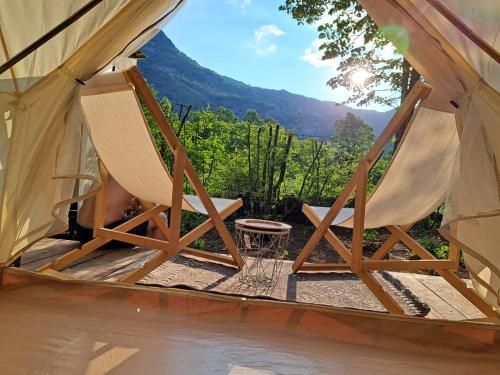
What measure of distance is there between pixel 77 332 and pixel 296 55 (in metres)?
9.75

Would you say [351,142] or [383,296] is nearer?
[383,296]

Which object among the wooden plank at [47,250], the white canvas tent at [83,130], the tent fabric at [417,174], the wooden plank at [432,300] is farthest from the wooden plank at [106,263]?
the wooden plank at [432,300]

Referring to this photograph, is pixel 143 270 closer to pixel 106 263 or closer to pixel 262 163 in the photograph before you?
pixel 106 263

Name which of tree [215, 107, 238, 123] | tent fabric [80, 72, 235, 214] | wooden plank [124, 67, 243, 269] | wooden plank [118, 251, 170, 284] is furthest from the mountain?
wooden plank [118, 251, 170, 284]

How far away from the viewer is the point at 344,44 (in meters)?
6.79

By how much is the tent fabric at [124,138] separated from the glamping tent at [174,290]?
230mm

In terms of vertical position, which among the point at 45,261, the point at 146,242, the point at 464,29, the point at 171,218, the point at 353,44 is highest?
the point at 353,44

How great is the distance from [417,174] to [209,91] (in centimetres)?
1918

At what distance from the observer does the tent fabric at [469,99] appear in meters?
1.53

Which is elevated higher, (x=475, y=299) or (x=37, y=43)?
(x=37, y=43)

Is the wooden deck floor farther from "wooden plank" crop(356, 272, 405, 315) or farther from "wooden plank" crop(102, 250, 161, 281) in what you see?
"wooden plank" crop(356, 272, 405, 315)

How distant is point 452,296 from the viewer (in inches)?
102

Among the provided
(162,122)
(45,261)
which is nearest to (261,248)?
(162,122)

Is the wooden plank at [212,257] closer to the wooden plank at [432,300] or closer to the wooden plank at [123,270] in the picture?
Answer: the wooden plank at [123,270]
